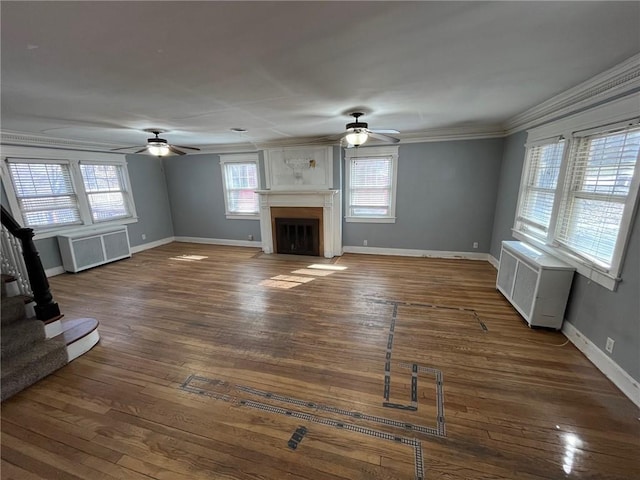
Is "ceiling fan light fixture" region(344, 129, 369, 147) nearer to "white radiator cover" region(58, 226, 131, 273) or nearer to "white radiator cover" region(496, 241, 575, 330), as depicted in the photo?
"white radiator cover" region(496, 241, 575, 330)

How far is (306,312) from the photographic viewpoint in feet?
11.1

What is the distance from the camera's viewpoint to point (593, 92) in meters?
2.47

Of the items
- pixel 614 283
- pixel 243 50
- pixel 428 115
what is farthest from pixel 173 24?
pixel 614 283

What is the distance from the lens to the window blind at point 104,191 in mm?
5473

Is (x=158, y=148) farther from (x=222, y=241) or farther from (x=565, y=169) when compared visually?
(x=565, y=169)

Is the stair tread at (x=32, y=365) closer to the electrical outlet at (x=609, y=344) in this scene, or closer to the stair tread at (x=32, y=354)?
the stair tread at (x=32, y=354)

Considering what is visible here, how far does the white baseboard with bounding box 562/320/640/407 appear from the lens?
200 centimetres

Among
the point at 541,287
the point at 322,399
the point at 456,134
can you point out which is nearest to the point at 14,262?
the point at 322,399

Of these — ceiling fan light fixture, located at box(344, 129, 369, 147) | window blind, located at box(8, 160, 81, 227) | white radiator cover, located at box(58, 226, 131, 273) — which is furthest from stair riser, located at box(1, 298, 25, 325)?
ceiling fan light fixture, located at box(344, 129, 369, 147)

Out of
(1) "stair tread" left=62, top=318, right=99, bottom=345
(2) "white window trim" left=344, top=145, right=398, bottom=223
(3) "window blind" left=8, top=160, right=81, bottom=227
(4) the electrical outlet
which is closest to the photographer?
(4) the electrical outlet

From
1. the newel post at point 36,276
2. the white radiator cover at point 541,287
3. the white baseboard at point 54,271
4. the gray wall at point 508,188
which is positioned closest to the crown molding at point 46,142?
the white baseboard at point 54,271

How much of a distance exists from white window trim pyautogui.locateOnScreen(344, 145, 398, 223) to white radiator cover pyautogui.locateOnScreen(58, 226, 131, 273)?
4.90 m

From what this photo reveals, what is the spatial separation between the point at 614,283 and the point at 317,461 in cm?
277

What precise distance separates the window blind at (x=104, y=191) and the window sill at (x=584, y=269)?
7.90 m
